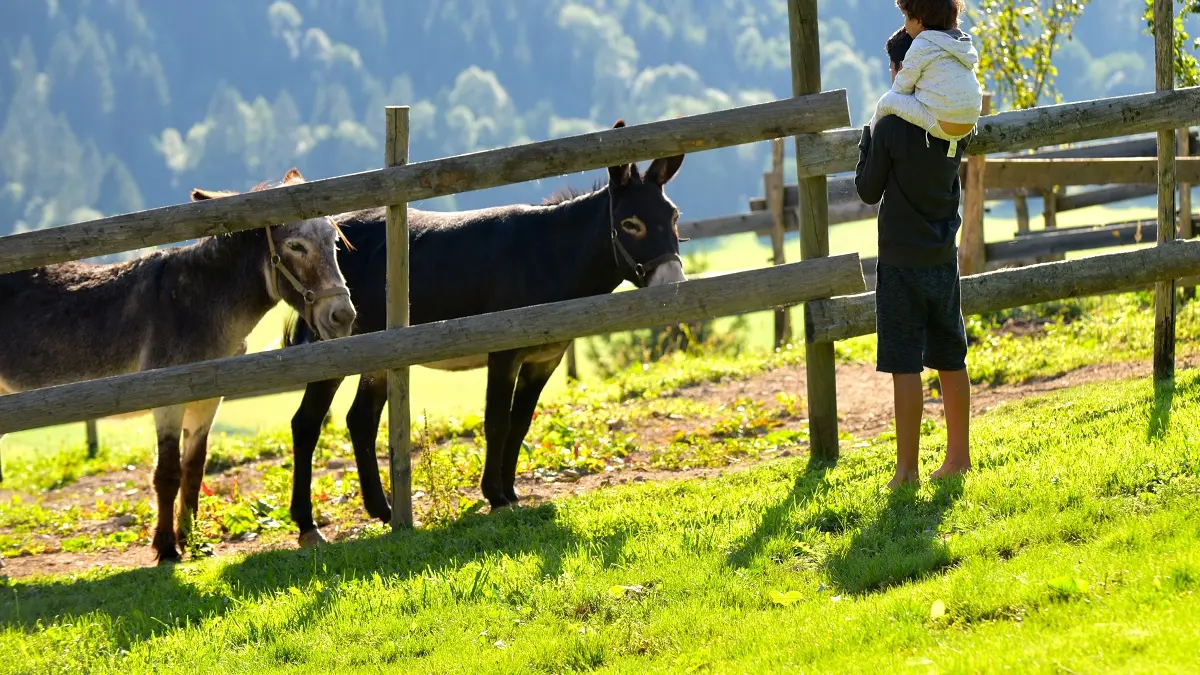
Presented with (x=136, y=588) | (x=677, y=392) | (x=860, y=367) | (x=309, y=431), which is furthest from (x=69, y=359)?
(x=860, y=367)

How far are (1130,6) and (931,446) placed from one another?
68110 mm

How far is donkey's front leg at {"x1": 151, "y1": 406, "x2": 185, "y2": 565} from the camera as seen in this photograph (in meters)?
6.94

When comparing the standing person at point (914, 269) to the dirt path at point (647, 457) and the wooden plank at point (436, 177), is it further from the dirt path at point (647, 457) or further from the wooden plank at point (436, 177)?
the dirt path at point (647, 457)

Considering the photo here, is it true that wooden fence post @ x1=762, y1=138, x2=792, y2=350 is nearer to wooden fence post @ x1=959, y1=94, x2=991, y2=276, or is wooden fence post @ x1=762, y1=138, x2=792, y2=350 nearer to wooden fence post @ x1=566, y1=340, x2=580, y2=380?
wooden fence post @ x1=566, y1=340, x2=580, y2=380

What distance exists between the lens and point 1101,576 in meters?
3.98

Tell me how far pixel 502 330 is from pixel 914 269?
2.20m

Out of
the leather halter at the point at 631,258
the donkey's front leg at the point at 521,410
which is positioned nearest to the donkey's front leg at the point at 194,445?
the donkey's front leg at the point at 521,410

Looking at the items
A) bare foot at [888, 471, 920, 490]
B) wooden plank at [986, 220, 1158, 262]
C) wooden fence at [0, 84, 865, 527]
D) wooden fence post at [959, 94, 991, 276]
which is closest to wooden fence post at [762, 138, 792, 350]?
wooden fence post at [959, 94, 991, 276]

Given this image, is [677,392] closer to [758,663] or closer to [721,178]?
[758,663]

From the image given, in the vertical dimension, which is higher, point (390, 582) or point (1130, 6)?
point (1130, 6)

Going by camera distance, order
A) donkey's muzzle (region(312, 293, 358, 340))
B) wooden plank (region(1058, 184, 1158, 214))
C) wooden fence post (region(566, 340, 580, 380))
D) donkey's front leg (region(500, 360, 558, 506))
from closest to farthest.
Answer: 1. donkey's muzzle (region(312, 293, 358, 340))
2. donkey's front leg (region(500, 360, 558, 506))
3. wooden fence post (region(566, 340, 580, 380))
4. wooden plank (region(1058, 184, 1158, 214))

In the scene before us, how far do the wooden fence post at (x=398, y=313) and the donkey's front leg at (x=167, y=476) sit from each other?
1.59 metres

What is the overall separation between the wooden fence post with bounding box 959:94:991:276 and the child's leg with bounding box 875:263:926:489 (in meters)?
6.78

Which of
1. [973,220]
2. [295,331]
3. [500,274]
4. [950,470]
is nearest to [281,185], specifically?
[295,331]
